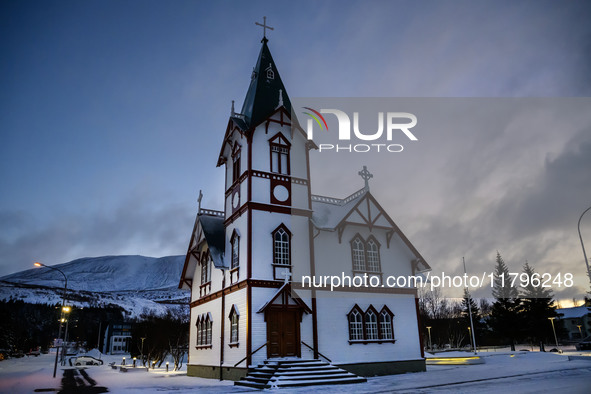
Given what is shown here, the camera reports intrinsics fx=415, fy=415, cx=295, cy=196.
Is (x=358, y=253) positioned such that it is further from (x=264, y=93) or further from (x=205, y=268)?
(x=264, y=93)

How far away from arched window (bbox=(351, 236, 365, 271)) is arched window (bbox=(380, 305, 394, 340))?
2964mm

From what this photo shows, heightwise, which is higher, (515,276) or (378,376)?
(515,276)

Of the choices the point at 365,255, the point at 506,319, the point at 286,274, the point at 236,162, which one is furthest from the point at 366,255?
the point at 506,319

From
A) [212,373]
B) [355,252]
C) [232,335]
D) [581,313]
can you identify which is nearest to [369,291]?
[355,252]

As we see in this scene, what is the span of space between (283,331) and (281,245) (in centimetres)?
471

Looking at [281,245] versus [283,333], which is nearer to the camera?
[283,333]

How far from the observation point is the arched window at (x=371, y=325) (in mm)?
24789

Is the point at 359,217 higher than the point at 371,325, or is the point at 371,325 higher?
the point at 359,217

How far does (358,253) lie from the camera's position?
26219mm

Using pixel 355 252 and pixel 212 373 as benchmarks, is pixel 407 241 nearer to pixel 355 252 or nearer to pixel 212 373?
pixel 355 252

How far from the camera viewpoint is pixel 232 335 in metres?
23.1

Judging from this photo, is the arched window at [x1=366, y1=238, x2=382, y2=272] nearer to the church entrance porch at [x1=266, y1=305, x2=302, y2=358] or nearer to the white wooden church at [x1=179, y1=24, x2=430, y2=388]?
the white wooden church at [x1=179, y1=24, x2=430, y2=388]

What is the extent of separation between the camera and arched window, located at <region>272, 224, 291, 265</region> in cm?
2334

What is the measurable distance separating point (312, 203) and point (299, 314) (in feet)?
24.1
